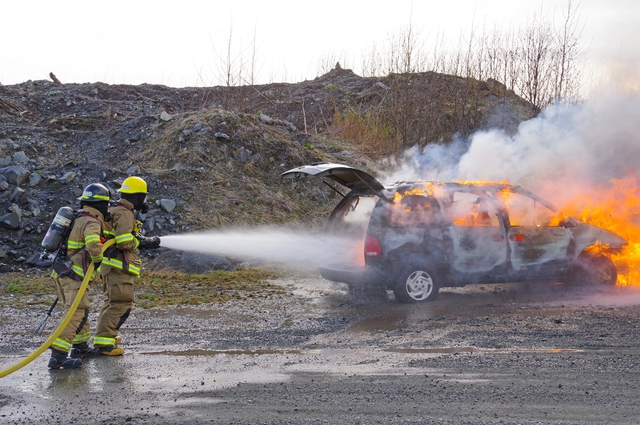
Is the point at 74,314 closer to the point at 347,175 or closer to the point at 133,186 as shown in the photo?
the point at 133,186

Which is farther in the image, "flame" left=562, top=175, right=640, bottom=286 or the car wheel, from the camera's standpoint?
"flame" left=562, top=175, right=640, bottom=286

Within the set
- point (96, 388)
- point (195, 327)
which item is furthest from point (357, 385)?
point (195, 327)

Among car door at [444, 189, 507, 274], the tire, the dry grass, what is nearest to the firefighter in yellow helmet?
car door at [444, 189, 507, 274]

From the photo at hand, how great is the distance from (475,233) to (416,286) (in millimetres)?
1179

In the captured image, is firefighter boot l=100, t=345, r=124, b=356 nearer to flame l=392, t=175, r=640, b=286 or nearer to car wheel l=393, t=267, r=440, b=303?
car wheel l=393, t=267, r=440, b=303

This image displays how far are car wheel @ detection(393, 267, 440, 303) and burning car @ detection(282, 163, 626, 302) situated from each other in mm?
14

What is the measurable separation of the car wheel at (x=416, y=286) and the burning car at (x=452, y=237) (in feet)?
0.05

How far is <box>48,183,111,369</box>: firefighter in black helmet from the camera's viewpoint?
6.41 metres

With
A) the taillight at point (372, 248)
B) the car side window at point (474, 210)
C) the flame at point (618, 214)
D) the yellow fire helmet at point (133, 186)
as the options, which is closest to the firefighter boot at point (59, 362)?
the yellow fire helmet at point (133, 186)

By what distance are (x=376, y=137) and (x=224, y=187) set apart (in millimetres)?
6824

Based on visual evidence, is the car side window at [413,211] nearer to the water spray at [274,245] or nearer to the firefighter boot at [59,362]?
the water spray at [274,245]

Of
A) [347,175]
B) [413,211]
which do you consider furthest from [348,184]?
[413,211]

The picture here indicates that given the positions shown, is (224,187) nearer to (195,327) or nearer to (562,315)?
(195,327)

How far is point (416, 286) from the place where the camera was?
30.8 feet
